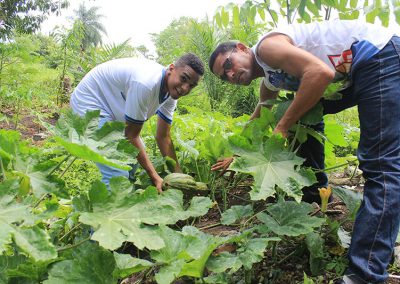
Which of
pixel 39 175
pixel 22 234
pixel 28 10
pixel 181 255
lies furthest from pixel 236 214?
pixel 28 10

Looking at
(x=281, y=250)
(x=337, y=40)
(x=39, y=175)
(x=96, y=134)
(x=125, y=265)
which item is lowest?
(x=281, y=250)

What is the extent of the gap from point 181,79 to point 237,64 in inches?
19.3

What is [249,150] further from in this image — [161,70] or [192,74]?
[161,70]

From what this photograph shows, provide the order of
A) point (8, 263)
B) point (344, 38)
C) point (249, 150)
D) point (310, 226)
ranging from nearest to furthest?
point (8, 263), point (310, 226), point (249, 150), point (344, 38)

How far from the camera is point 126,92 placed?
2.81 m

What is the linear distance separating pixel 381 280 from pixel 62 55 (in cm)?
761

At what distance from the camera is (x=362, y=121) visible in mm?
1897

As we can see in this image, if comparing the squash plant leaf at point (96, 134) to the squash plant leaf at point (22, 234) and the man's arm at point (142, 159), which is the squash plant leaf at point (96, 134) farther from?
the man's arm at point (142, 159)

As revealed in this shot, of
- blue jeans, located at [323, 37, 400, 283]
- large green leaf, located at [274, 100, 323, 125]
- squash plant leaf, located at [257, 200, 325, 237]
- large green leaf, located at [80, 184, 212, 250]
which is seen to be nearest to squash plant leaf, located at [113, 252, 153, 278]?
large green leaf, located at [80, 184, 212, 250]

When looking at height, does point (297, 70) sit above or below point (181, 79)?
above

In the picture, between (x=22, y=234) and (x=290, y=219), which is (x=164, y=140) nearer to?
(x=290, y=219)

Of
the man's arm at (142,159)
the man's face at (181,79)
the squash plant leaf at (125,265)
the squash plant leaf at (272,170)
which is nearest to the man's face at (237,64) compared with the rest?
the man's face at (181,79)

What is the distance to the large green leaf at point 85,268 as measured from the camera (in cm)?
136

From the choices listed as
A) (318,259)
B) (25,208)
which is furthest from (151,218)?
(318,259)
